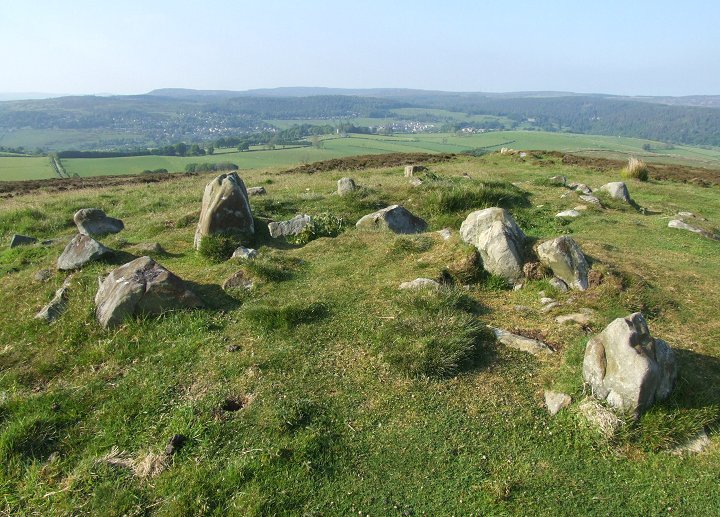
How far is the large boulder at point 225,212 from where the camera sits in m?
13.0

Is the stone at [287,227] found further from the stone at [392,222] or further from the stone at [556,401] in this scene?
the stone at [556,401]

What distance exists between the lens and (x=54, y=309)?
379 inches

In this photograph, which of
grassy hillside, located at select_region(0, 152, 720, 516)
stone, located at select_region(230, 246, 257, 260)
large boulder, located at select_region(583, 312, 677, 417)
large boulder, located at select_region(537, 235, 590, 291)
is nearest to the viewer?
grassy hillside, located at select_region(0, 152, 720, 516)

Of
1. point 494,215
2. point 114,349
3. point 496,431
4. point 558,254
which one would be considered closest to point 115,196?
point 114,349

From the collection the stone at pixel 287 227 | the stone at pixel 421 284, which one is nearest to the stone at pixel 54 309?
the stone at pixel 287 227

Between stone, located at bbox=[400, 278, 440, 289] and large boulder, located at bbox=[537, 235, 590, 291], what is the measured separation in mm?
2554

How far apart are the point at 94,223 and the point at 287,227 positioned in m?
6.81

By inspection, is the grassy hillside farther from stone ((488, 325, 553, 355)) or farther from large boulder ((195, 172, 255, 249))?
large boulder ((195, 172, 255, 249))

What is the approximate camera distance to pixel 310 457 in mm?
6090

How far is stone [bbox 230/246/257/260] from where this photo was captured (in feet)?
39.1

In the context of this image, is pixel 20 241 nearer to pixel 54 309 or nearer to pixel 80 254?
pixel 80 254

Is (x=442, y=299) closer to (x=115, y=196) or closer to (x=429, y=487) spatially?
(x=429, y=487)

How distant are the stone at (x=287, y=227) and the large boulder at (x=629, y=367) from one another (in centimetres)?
883

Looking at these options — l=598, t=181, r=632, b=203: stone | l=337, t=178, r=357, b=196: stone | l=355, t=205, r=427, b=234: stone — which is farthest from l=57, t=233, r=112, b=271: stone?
l=598, t=181, r=632, b=203: stone
